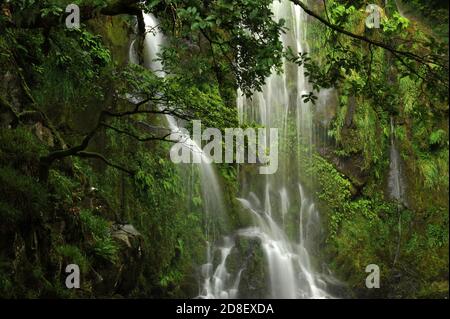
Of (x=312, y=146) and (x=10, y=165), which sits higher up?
(x=312, y=146)

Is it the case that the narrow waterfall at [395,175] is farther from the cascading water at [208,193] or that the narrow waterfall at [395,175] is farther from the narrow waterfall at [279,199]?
the cascading water at [208,193]

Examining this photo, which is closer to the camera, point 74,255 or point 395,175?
point 74,255

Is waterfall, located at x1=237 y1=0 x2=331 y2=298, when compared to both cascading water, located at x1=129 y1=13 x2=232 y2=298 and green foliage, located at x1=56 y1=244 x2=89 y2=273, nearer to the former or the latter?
cascading water, located at x1=129 y1=13 x2=232 y2=298

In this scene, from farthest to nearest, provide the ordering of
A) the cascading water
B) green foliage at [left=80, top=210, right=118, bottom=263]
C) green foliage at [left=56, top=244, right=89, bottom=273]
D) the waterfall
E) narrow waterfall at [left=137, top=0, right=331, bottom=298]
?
the waterfall, narrow waterfall at [left=137, top=0, right=331, bottom=298], the cascading water, green foliage at [left=80, top=210, right=118, bottom=263], green foliage at [left=56, top=244, right=89, bottom=273]

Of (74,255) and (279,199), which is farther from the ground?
(279,199)

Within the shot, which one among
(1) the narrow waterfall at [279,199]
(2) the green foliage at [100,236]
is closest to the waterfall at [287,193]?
(1) the narrow waterfall at [279,199]

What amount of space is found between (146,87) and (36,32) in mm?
1573

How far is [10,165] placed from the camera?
5.43 metres

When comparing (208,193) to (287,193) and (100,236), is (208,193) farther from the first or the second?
(100,236)

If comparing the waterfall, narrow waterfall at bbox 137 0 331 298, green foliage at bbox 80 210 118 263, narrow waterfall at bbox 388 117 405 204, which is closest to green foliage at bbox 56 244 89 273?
green foliage at bbox 80 210 118 263

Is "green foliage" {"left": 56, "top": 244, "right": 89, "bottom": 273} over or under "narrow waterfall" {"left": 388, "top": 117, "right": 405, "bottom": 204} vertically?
under

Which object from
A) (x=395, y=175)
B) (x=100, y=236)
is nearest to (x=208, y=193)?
(x=100, y=236)
